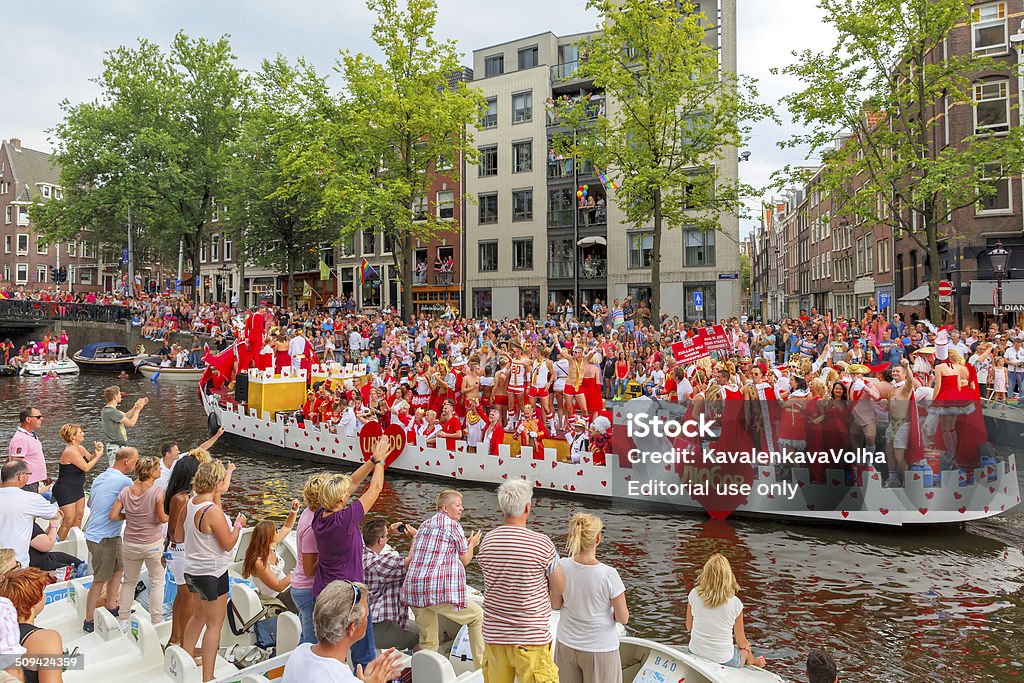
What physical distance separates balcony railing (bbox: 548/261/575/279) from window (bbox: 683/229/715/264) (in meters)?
6.80

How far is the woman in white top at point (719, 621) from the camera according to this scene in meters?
5.60

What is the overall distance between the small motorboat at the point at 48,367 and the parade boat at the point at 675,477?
27.4 meters

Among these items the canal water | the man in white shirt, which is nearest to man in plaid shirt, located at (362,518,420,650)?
the man in white shirt

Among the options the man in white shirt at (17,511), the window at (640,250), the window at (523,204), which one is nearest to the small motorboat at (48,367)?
the window at (523,204)

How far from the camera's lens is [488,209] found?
42219mm

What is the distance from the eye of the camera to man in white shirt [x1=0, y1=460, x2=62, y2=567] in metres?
6.08

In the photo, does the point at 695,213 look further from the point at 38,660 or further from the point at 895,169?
the point at 38,660

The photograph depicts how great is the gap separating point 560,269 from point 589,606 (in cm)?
3588

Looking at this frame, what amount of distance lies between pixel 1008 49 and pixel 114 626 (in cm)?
3686

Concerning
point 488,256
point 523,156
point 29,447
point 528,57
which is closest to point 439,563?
point 29,447

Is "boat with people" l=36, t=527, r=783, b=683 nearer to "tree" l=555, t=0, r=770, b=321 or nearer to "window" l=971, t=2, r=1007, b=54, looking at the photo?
"tree" l=555, t=0, r=770, b=321

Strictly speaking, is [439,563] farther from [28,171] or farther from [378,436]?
[28,171]

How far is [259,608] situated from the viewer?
680 centimetres

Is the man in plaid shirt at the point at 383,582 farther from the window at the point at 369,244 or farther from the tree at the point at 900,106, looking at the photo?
the window at the point at 369,244
